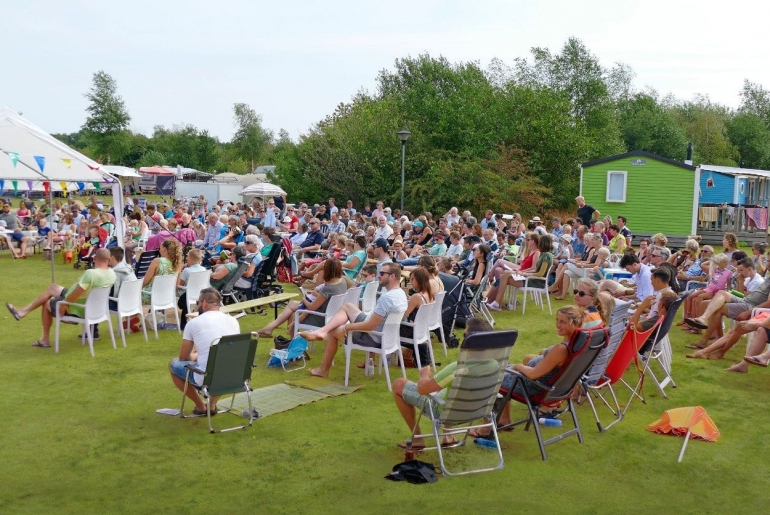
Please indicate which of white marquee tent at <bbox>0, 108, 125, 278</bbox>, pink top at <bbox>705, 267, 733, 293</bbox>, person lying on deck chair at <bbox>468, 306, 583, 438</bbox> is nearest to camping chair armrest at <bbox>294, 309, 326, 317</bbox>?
person lying on deck chair at <bbox>468, 306, 583, 438</bbox>

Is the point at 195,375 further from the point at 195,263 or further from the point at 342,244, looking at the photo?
the point at 342,244

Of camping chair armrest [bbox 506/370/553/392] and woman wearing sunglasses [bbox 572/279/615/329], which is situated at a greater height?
woman wearing sunglasses [bbox 572/279/615/329]

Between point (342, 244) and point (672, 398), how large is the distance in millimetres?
6594

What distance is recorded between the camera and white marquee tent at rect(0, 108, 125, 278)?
1072 cm

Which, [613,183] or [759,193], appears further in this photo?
[759,193]

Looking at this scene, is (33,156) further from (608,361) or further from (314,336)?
(608,361)

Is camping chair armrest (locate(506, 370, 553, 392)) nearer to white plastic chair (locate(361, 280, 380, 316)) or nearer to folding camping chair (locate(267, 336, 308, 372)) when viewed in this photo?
folding camping chair (locate(267, 336, 308, 372))

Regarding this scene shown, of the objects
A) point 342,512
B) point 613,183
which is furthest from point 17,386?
point 613,183

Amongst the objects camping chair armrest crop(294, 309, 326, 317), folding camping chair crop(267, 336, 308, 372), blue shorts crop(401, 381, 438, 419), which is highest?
camping chair armrest crop(294, 309, 326, 317)

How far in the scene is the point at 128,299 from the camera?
8422 mm

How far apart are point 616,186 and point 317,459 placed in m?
21.5

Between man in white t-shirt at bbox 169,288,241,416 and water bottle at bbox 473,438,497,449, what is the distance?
2.10 metres

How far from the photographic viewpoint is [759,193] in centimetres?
3052

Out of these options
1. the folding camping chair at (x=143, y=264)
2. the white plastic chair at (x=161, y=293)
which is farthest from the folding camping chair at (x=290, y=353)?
the folding camping chair at (x=143, y=264)
